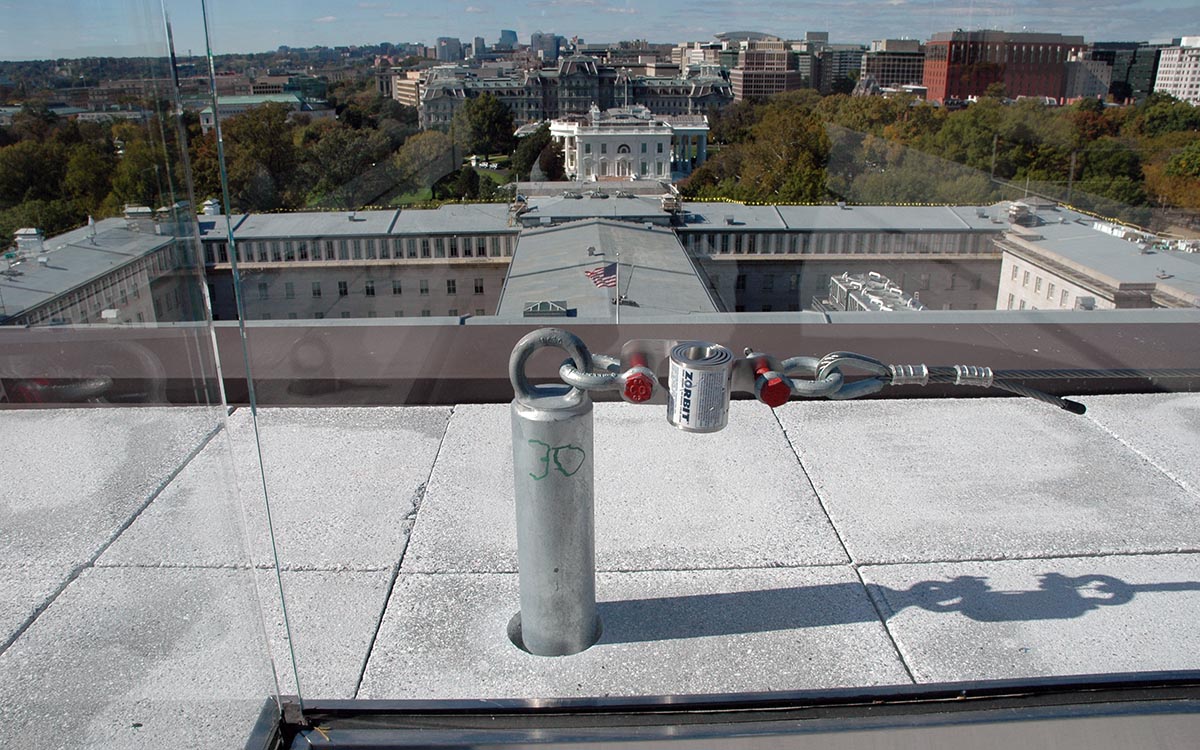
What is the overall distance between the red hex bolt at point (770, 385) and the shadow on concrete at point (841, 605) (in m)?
0.59

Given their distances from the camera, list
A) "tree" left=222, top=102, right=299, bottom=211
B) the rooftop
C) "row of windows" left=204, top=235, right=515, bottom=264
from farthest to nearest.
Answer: "row of windows" left=204, top=235, right=515, bottom=264, "tree" left=222, top=102, right=299, bottom=211, the rooftop

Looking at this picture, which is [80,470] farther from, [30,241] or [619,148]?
[619,148]

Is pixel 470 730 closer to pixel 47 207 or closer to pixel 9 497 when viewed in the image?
pixel 9 497

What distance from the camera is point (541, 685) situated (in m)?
2.07

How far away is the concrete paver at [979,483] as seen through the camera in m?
2.72

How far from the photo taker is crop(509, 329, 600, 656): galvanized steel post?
1.97 m

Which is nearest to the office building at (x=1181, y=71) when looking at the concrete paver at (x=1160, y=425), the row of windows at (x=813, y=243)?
the row of windows at (x=813, y=243)

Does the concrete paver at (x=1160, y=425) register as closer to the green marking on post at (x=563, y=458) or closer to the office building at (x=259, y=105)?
the green marking on post at (x=563, y=458)

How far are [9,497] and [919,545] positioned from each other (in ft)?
7.33

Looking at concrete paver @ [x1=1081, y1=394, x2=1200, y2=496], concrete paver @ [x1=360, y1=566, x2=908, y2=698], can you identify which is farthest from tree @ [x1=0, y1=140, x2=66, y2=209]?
concrete paver @ [x1=1081, y1=394, x2=1200, y2=496]

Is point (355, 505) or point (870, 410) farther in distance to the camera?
point (870, 410)

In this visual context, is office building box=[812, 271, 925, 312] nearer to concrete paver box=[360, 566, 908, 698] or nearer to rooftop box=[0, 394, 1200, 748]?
rooftop box=[0, 394, 1200, 748]

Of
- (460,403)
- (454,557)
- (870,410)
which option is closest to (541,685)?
(454,557)

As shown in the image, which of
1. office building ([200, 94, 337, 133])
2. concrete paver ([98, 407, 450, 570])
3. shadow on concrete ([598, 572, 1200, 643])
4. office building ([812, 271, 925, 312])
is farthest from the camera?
office building ([812, 271, 925, 312])
